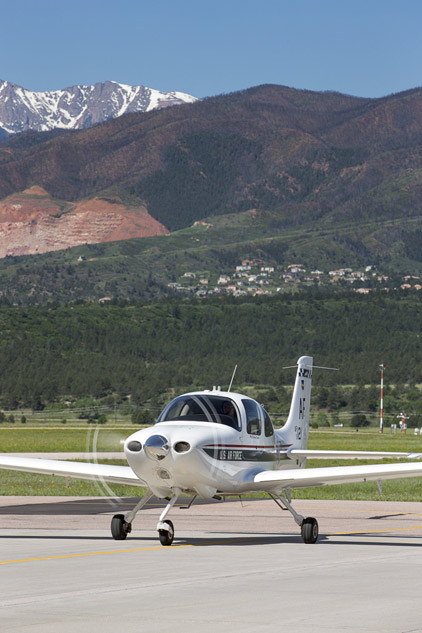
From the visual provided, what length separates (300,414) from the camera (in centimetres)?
2470

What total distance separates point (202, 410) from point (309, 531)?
112 inches

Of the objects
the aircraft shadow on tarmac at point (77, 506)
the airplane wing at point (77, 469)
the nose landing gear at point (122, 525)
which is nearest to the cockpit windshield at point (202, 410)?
the nose landing gear at point (122, 525)

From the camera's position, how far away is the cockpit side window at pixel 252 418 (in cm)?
1984

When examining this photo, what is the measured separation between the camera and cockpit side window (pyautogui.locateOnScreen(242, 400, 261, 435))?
65.1ft

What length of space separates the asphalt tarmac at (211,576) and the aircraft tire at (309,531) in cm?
22

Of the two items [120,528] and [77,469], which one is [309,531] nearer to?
[120,528]

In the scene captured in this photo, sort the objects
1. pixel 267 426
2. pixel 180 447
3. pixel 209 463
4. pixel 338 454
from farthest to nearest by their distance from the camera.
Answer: pixel 338 454
pixel 267 426
pixel 209 463
pixel 180 447

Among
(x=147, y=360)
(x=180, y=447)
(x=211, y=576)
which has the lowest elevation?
(x=211, y=576)

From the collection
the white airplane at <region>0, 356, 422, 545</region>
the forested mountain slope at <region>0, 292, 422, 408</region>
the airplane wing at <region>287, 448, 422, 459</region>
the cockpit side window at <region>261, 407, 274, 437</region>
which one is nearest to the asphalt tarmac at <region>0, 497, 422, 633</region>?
the white airplane at <region>0, 356, 422, 545</region>

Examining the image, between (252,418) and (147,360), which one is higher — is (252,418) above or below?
below

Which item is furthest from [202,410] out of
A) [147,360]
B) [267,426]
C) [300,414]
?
[147,360]

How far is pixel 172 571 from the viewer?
1503 centimetres

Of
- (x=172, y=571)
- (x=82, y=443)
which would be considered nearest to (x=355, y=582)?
(x=172, y=571)

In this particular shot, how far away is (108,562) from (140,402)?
392 ft
